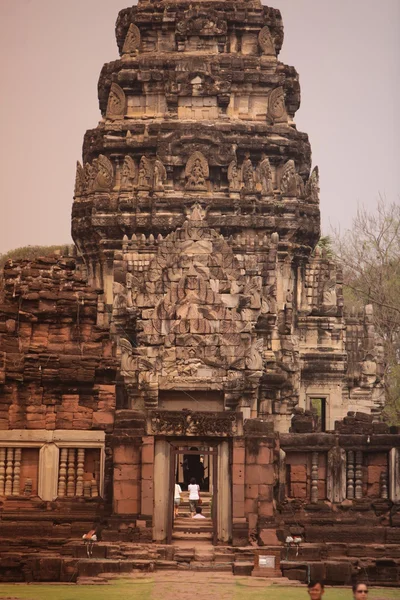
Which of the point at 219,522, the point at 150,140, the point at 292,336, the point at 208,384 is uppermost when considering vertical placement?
the point at 150,140

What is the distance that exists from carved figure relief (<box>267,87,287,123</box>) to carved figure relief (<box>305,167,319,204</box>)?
4.73ft

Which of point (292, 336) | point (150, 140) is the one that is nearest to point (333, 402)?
point (292, 336)

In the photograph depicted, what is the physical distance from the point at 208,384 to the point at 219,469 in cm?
119

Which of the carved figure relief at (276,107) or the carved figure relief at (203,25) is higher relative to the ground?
the carved figure relief at (203,25)

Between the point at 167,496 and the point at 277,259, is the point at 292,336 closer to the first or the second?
the point at 277,259

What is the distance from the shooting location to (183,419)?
24188 mm

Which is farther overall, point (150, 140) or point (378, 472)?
point (150, 140)

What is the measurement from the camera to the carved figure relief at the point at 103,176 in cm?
3919

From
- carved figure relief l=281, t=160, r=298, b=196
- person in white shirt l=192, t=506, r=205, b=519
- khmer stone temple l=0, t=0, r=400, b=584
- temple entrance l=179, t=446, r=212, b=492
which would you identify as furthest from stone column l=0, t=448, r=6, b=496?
carved figure relief l=281, t=160, r=298, b=196

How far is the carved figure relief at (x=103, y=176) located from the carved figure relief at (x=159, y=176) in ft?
4.10

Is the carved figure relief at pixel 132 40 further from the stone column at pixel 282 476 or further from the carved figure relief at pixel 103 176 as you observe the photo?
the stone column at pixel 282 476

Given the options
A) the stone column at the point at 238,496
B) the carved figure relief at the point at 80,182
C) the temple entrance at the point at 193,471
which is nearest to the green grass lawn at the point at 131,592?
the stone column at the point at 238,496

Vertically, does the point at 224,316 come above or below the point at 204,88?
below

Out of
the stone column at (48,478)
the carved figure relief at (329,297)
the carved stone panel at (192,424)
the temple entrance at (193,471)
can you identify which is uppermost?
the carved figure relief at (329,297)
